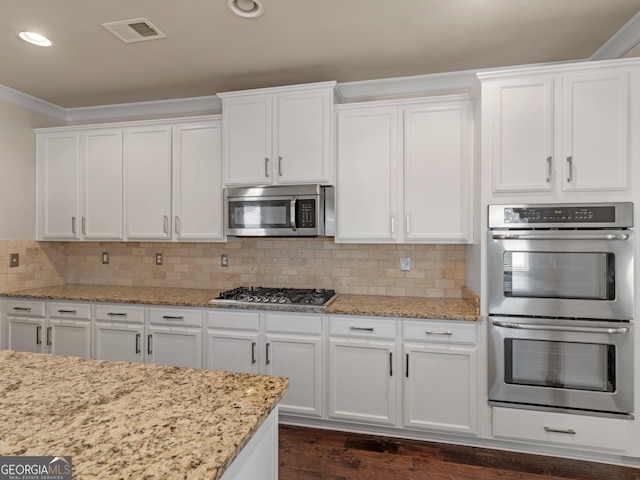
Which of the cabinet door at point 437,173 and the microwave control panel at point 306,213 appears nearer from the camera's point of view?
the cabinet door at point 437,173

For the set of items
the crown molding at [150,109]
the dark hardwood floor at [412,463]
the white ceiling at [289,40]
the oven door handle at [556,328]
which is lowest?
the dark hardwood floor at [412,463]

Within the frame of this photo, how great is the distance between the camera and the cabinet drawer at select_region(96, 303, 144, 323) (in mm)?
2996

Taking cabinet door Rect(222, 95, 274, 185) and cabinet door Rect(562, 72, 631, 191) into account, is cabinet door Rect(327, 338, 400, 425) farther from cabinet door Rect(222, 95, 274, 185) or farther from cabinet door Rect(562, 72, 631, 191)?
Result: cabinet door Rect(562, 72, 631, 191)

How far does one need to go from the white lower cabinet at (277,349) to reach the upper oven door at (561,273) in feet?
4.18

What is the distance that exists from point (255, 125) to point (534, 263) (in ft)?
7.37

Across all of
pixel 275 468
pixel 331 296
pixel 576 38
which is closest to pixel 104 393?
pixel 275 468

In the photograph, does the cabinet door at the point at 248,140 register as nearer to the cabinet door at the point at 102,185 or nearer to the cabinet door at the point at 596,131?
the cabinet door at the point at 102,185

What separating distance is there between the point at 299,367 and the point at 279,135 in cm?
178

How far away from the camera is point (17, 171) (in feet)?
11.1

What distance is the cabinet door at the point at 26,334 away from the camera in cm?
319

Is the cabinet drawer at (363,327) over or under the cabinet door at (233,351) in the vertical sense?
over

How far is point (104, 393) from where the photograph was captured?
1123 mm

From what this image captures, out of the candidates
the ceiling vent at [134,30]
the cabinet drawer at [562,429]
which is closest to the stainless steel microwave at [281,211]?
the ceiling vent at [134,30]

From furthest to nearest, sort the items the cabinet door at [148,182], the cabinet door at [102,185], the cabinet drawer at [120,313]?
the cabinet door at [102,185]
the cabinet door at [148,182]
the cabinet drawer at [120,313]
